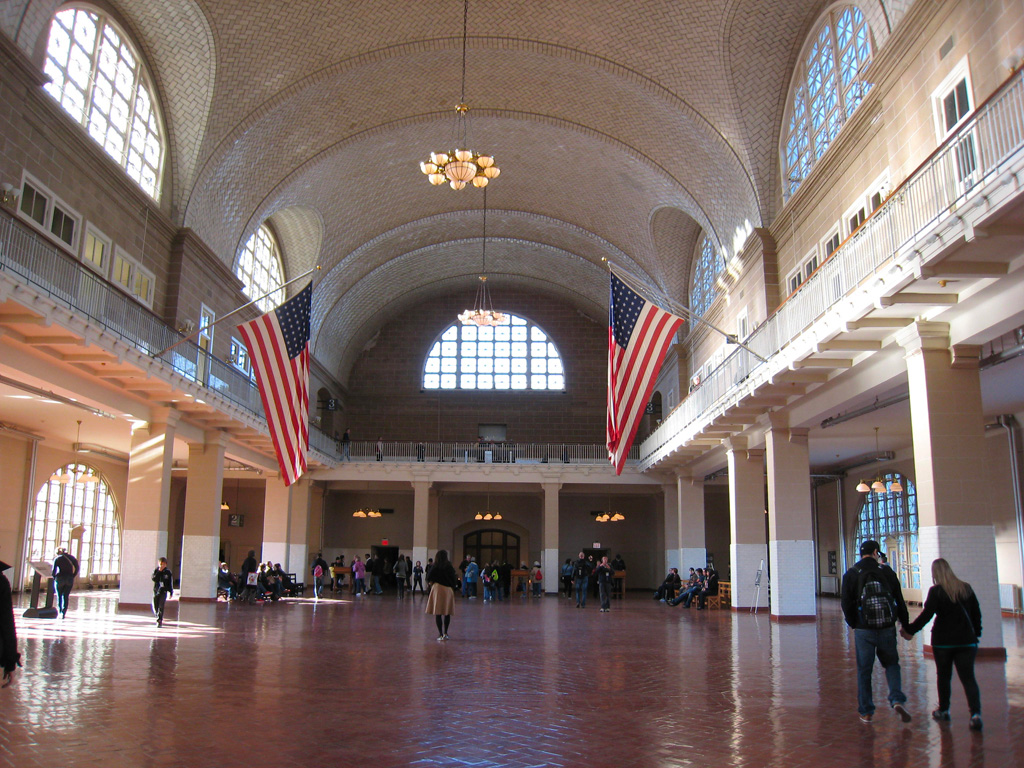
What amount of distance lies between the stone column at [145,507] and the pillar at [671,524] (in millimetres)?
17344

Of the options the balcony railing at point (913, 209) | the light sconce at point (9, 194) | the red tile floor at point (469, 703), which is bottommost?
the red tile floor at point (469, 703)

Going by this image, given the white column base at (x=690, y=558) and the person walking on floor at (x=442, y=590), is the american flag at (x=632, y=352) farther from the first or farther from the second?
the white column base at (x=690, y=558)

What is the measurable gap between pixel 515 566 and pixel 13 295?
28.2m

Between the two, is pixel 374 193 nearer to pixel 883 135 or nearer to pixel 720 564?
pixel 883 135

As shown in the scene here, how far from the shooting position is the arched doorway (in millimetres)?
36750

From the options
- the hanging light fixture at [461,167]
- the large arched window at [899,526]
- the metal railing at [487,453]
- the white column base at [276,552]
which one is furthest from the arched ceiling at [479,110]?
the white column base at [276,552]

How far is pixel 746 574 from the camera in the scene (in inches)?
798

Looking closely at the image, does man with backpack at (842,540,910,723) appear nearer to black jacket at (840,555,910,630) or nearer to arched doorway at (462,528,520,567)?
black jacket at (840,555,910,630)

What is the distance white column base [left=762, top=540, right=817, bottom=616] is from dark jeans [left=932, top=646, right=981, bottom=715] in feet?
35.5

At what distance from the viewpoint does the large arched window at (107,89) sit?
610 inches

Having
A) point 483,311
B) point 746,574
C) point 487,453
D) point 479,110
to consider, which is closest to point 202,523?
point 487,453

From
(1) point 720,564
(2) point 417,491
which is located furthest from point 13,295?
(1) point 720,564

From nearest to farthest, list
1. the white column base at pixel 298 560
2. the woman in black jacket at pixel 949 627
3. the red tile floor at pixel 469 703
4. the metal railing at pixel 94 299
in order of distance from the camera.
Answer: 1. the red tile floor at pixel 469 703
2. the woman in black jacket at pixel 949 627
3. the metal railing at pixel 94 299
4. the white column base at pixel 298 560

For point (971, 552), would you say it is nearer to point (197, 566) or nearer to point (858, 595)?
point (858, 595)
